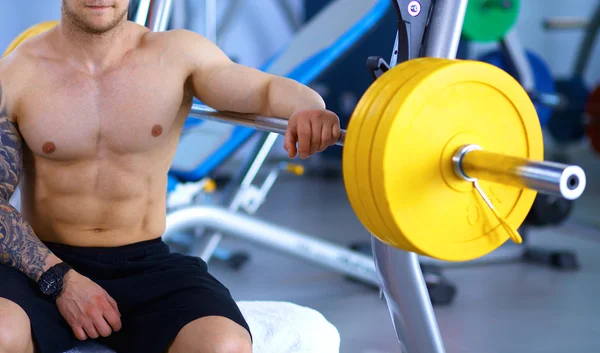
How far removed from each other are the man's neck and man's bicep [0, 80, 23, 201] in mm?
151

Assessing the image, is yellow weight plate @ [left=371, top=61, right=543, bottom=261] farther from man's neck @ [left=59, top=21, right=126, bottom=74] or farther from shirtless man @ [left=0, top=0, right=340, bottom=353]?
man's neck @ [left=59, top=21, right=126, bottom=74]

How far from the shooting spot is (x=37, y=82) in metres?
1.39

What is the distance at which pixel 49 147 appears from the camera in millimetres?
1391

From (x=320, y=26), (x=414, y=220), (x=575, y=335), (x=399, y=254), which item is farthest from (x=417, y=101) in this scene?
(x=320, y=26)

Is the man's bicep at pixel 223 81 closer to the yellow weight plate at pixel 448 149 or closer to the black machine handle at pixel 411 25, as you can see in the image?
the black machine handle at pixel 411 25

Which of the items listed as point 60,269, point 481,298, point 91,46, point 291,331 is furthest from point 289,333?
point 481,298

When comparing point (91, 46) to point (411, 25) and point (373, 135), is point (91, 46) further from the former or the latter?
point (373, 135)

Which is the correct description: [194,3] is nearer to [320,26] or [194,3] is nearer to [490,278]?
[320,26]

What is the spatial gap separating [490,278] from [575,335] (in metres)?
0.66

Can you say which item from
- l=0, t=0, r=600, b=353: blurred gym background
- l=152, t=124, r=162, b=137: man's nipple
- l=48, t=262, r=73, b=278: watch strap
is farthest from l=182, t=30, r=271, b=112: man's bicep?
l=0, t=0, r=600, b=353: blurred gym background

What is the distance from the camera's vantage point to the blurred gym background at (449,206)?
2502mm

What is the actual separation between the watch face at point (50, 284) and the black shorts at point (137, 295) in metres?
0.02

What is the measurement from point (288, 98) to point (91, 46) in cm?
42

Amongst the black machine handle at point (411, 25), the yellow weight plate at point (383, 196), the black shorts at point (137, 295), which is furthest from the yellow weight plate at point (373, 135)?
the black shorts at point (137, 295)
